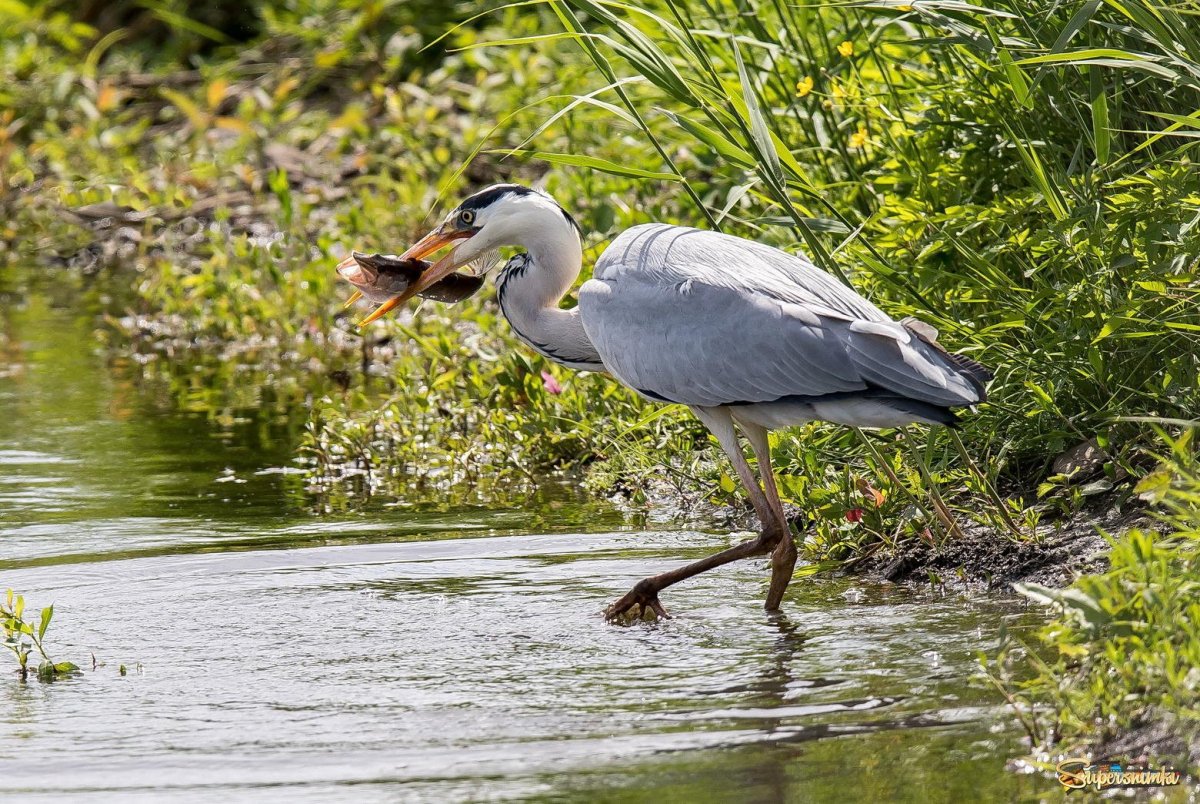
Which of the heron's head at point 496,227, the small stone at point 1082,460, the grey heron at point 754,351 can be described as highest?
the heron's head at point 496,227

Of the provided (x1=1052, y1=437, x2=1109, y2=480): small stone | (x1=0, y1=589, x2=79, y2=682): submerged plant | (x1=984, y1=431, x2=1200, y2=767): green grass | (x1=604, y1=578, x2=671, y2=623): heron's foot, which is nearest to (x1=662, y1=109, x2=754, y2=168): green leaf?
(x1=604, y1=578, x2=671, y2=623): heron's foot

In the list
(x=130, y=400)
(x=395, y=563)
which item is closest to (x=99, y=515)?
(x=395, y=563)

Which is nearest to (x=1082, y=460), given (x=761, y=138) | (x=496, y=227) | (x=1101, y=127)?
(x=1101, y=127)

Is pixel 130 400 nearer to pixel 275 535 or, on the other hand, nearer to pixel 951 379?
pixel 275 535

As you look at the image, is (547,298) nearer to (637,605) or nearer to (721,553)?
(721,553)

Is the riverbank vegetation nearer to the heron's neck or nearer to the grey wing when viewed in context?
the grey wing

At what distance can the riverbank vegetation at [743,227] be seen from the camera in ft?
16.6

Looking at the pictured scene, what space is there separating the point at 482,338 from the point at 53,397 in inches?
88.8

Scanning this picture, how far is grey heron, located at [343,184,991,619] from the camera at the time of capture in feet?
16.0

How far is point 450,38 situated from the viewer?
41.5 ft

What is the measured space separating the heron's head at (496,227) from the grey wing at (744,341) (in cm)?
45

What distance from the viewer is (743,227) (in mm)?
7383

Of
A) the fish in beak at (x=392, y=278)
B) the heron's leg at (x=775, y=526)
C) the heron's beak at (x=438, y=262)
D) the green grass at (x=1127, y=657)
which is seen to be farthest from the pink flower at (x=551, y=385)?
Result: the green grass at (x=1127, y=657)

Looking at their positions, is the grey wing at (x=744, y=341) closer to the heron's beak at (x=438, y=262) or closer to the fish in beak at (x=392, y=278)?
the heron's beak at (x=438, y=262)
